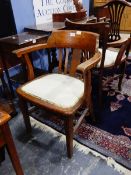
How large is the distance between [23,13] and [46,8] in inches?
16.3

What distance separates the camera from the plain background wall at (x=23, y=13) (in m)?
2.00

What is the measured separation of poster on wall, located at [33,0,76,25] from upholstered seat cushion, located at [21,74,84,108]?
1192 mm

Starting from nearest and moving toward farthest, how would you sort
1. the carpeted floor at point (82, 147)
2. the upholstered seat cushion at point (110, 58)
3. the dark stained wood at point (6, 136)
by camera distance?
the dark stained wood at point (6, 136), the carpeted floor at point (82, 147), the upholstered seat cushion at point (110, 58)

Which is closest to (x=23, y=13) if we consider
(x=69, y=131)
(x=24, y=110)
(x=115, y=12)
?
(x=115, y=12)

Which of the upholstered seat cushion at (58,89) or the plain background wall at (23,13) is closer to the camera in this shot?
the upholstered seat cushion at (58,89)

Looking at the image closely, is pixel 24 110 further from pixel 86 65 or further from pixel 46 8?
pixel 46 8

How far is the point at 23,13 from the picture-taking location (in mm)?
2098

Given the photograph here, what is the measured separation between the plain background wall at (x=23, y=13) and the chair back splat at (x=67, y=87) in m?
0.80

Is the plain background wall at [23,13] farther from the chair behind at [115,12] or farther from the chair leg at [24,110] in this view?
the chair leg at [24,110]

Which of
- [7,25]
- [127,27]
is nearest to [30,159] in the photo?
[7,25]

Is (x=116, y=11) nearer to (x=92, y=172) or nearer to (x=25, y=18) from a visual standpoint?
(x=25, y=18)

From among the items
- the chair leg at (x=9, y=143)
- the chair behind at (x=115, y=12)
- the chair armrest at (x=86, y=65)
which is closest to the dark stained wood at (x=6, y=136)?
the chair leg at (x=9, y=143)

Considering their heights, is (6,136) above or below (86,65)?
below

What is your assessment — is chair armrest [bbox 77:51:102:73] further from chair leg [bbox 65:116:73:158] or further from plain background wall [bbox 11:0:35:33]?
plain background wall [bbox 11:0:35:33]
